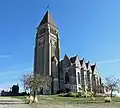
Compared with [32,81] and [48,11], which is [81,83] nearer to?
[32,81]

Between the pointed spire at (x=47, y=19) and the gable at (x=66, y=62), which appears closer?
the gable at (x=66, y=62)

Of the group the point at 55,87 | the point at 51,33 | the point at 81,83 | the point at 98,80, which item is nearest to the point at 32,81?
the point at 55,87

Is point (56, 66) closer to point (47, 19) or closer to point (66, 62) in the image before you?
point (66, 62)

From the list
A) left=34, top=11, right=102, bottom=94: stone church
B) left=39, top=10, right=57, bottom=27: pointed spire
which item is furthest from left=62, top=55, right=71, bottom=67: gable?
left=39, top=10, right=57, bottom=27: pointed spire

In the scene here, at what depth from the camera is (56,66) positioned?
280 feet

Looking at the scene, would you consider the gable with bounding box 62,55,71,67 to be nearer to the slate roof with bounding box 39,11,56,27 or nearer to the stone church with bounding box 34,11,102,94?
the stone church with bounding box 34,11,102,94

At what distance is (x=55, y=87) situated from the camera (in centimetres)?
8225

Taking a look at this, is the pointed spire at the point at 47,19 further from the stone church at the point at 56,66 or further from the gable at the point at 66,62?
the gable at the point at 66,62

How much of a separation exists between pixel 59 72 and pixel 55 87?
7219mm

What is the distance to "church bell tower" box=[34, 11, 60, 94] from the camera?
83.6 metres

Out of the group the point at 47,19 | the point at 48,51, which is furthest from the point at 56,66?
the point at 47,19

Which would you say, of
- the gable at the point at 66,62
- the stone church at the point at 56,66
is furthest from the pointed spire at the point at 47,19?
Answer: the gable at the point at 66,62

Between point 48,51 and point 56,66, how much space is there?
7258 millimetres

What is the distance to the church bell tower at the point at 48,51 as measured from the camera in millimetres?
83625
